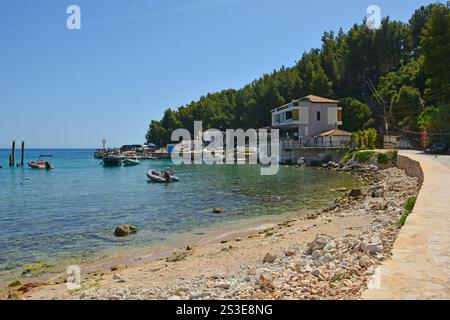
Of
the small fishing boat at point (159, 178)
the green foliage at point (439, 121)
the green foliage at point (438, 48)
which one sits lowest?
the small fishing boat at point (159, 178)

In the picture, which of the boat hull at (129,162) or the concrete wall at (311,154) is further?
the boat hull at (129,162)

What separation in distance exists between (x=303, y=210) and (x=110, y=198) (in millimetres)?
16336

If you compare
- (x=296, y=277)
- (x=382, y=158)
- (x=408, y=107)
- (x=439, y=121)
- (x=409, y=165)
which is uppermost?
(x=408, y=107)

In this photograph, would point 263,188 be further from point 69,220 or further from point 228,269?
point 228,269

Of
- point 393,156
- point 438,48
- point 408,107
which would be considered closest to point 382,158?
point 393,156

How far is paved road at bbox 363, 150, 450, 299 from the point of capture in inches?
214

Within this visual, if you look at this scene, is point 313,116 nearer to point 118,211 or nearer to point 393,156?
point 393,156

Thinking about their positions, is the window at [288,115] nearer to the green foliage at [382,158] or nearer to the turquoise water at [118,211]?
the green foliage at [382,158]

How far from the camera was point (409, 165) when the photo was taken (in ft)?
95.8

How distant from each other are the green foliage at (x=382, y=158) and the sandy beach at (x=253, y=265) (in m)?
23.0

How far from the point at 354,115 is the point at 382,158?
27441 mm

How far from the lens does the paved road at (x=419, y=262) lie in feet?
17.8

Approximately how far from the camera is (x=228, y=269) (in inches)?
423

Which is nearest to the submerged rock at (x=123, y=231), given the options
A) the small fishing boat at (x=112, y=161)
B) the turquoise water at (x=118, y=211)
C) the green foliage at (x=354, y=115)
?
the turquoise water at (x=118, y=211)
